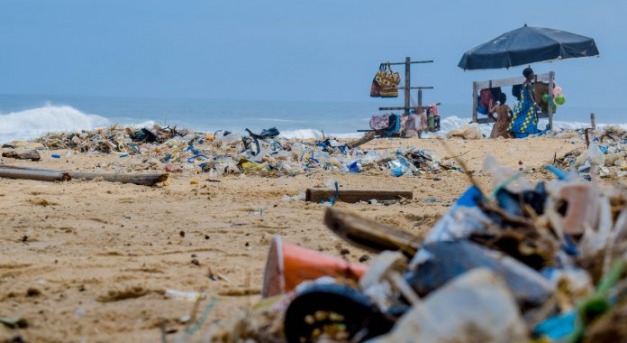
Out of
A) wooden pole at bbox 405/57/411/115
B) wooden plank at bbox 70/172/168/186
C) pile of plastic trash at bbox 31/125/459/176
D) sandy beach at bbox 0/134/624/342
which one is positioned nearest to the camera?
sandy beach at bbox 0/134/624/342

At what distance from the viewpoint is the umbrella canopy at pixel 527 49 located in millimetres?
16375

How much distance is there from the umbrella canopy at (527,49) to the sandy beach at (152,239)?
7.20 m

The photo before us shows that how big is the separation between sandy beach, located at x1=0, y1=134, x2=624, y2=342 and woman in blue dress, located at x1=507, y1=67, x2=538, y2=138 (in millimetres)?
5799

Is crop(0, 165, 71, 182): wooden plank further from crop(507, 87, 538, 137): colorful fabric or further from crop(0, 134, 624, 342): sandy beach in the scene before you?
crop(507, 87, 538, 137): colorful fabric

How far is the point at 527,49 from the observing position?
16.4 meters

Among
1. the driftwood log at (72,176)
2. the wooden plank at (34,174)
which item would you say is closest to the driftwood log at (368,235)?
the driftwood log at (72,176)

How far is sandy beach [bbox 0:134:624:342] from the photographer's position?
345cm

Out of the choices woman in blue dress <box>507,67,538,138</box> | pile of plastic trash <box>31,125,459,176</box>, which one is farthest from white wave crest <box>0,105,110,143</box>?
woman in blue dress <box>507,67,538,138</box>

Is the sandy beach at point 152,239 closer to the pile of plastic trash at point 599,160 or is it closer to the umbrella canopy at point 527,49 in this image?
the pile of plastic trash at point 599,160

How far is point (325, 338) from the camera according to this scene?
6.78 ft

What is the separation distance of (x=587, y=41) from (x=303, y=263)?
15.6 m

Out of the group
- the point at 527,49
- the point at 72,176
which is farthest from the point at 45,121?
the point at 72,176

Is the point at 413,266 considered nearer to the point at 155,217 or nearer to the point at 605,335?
the point at 605,335

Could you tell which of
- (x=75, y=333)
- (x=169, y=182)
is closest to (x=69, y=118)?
(x=169, y=182)
